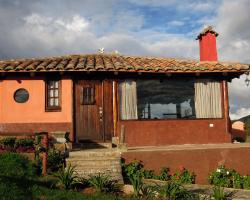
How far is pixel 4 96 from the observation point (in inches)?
647

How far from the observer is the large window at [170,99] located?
1661cm

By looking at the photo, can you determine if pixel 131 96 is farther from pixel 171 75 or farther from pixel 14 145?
pixel 14 145

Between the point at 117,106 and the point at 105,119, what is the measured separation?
0.73 metres

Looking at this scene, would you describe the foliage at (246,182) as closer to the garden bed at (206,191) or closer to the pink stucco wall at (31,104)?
the garden bed at (206,191)

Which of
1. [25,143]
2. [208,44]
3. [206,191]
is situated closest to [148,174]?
[206,191]

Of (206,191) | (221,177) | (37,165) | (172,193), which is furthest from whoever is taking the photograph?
(221,177)

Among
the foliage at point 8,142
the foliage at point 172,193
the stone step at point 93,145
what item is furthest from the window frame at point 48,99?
the foliage at point 172,193

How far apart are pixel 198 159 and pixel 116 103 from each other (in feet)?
14.9

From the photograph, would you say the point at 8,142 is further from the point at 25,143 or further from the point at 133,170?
the point at 133,170

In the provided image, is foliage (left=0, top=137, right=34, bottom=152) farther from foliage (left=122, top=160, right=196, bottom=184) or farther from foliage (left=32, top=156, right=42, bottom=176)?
foliage (left=122, top=160, right=196, bottom=184)

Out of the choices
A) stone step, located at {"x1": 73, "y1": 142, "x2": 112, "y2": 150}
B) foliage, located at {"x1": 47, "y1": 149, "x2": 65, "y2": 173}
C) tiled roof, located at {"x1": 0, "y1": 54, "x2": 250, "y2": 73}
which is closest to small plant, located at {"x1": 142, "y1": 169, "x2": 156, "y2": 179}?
foliage, located at {"x1": 47, "y1": 149, "x2": 65, "y2": 173}

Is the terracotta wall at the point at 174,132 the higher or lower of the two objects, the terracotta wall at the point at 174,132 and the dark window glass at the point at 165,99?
the lower

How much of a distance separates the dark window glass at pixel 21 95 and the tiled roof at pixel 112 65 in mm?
1071

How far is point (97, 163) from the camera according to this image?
40.6 feet
